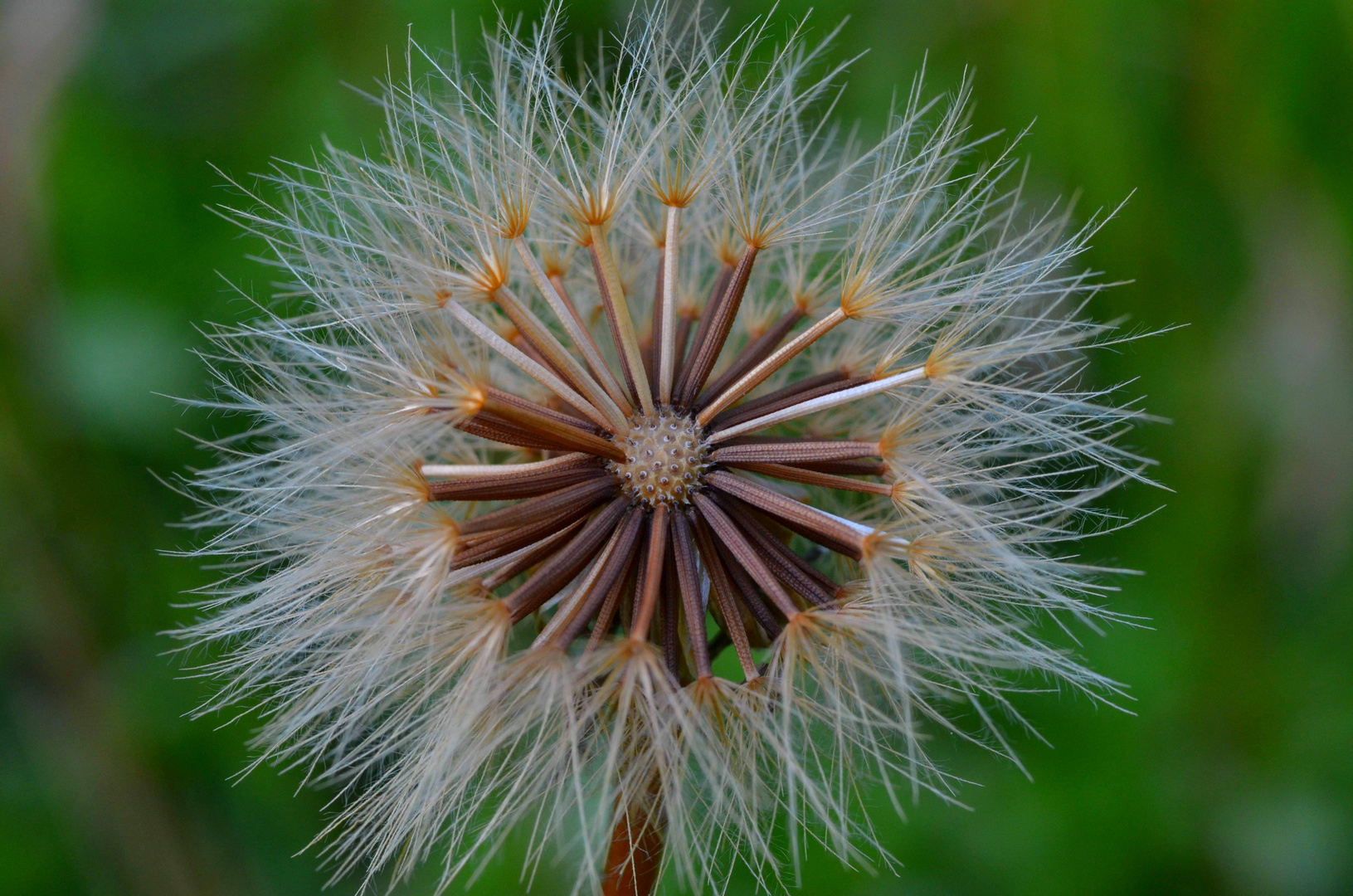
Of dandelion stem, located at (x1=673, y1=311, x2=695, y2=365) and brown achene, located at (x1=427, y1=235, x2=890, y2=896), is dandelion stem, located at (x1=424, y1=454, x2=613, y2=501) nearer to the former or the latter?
brown achene, located at (x1=427, y1=235, x2=890, y2=896)

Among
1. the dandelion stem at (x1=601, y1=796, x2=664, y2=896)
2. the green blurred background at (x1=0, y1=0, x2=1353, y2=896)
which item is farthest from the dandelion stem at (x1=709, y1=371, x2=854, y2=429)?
the green blurred background at (x1=0, y1=0, x2=1353, y2=896)

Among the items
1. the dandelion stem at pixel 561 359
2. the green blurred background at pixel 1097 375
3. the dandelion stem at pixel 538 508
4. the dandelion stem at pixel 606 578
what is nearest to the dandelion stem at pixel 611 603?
the dandelion stem at pixel 606 578

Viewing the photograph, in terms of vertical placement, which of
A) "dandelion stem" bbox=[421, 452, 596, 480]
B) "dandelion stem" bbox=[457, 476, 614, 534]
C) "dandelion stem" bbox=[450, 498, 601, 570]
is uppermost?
"dandelion stem" bbox=[421, 452, 596, 480]

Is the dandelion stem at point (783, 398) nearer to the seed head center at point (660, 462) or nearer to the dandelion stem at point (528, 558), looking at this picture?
the seed head center at point (660, 462)

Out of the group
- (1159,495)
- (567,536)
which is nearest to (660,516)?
(567,536)

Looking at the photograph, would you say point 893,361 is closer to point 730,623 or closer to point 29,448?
point 730,623

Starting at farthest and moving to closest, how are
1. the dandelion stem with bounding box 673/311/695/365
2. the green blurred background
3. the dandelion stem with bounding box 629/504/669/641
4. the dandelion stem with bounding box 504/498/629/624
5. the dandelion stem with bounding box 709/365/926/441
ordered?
the green blurred background < the dandelion stem with bounding box 673/311/695/365 < the dandelion stem with bounding box 709/365/926/441 < the dandelion stem with bounding box 504/498/629/624 < the dandelion stem with bounding box 629/504/669/641

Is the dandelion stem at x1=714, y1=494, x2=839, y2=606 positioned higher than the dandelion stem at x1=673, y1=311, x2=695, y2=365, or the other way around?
the dandelion stem at x1=673, y1=311, x2=695, y2=365

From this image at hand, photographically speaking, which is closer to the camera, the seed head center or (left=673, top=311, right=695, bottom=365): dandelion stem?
the seed head center

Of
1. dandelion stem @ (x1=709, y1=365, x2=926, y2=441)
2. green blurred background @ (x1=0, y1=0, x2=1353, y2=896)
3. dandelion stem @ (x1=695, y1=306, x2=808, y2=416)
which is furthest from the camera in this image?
green blurred background @ (x1=0, y1=0, x2=1353, y2=896)
